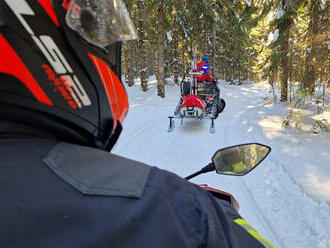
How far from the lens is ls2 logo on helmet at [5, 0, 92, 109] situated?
67 cm

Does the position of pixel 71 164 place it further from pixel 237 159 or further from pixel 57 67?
pixel 237 159

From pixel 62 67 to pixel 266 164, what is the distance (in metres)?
4.52

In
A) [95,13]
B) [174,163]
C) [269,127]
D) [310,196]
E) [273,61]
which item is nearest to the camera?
[95,13]

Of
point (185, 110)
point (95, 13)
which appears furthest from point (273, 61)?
point (95, 13)

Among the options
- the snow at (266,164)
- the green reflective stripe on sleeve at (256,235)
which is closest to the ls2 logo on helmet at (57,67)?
the green reflective stripe on sleeve at (256,235)

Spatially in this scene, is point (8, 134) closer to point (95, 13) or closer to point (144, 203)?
point (144, 203)

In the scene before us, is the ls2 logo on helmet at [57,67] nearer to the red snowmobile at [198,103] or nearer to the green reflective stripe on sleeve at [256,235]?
the green reflective stripe on sleeve at [256,235]

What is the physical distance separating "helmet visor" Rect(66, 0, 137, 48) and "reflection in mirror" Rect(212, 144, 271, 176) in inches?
37.6

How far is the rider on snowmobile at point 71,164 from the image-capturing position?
0.49 meters

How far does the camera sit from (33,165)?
0.56 m

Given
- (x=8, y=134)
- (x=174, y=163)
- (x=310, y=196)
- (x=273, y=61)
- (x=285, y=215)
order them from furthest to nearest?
(x=273, y=61), (x=174, y=163), (x=310, y=196), (x=285, y=215), (x=8, y=134)

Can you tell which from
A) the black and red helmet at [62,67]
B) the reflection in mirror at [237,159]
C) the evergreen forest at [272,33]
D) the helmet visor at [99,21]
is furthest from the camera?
the evergreen forest at [272,33]

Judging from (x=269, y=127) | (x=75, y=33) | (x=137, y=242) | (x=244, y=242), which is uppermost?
(x=75, y=33)

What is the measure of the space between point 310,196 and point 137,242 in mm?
3653
